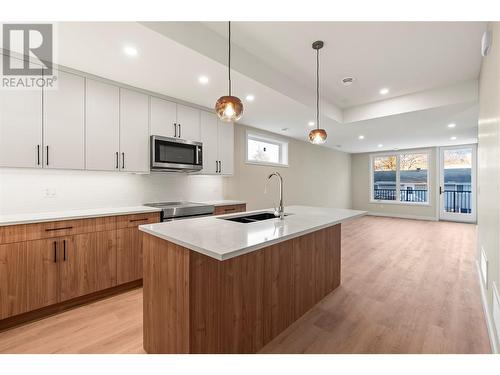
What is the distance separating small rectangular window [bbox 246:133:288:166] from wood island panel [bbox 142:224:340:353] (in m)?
3.23

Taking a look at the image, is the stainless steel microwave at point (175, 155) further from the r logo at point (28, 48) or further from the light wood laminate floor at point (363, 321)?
the light wood laminate floor at point (363, 321)

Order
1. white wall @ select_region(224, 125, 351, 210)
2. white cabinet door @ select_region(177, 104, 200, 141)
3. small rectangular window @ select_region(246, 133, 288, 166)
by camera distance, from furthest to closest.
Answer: small rectangular window @ select_region(246, 133, 288, 166) → white wall @ select_region(224, 125, 351, 210) → white cabinet door @ select_region(177, 104, 200, 141)

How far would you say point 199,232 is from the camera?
156cm

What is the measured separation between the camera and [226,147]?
4102 millimetres

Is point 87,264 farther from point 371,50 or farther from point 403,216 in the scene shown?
point 403,216

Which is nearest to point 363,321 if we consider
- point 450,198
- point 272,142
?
point 272,142

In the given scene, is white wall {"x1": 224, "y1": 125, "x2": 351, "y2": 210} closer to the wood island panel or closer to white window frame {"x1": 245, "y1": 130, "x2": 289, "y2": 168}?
white window frame {"x1": 245, "y1": 130, "x2": 289, "y2": 168}

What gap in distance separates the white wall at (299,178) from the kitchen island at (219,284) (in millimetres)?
2734

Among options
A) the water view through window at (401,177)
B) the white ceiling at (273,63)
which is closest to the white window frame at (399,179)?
the water view through window at (401,177)

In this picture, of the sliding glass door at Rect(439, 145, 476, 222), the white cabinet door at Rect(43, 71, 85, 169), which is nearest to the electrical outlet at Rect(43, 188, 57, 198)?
the white cabinet door at Rect(43, 71, 85, 169)

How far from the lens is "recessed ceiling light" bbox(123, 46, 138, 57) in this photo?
205 centimetres

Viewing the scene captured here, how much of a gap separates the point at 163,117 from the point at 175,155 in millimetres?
551
